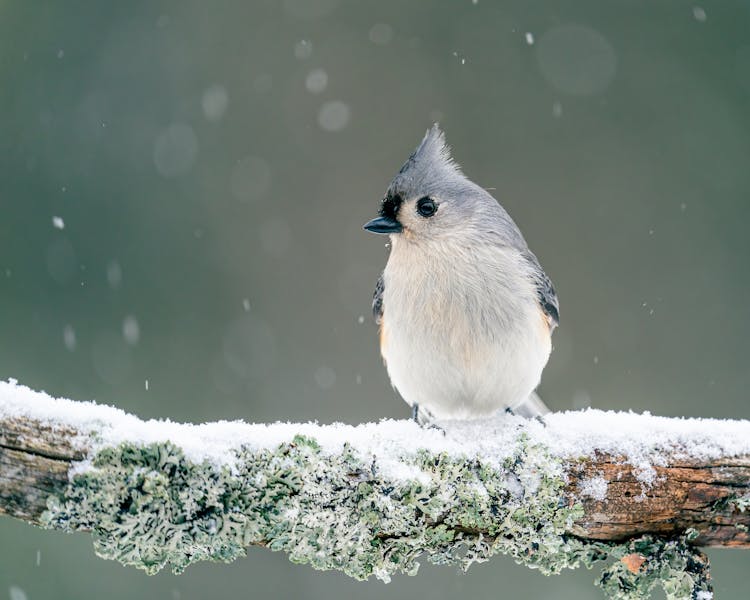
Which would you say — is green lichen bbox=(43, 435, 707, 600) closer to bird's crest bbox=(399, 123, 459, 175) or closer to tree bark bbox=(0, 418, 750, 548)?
tree bark bbox=(0, 418, 750, 548)

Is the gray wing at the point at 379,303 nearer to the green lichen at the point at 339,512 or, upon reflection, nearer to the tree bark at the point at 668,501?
the green lichen at the point at 339,512

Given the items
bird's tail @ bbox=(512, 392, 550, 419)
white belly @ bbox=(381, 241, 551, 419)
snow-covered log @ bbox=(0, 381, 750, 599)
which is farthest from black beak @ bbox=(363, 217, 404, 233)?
snow-covered log @ bbox=(0, 381, 750, 599)

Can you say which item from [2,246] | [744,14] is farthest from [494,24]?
[2,246]

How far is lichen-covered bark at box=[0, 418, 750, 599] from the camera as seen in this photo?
1869mm

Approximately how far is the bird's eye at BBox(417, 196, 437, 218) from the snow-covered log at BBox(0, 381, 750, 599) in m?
0.95

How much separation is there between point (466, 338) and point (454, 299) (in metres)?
0.14

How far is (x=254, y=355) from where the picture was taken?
191 inches

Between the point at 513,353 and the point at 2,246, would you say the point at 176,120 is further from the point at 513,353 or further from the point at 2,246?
the point at 513,353

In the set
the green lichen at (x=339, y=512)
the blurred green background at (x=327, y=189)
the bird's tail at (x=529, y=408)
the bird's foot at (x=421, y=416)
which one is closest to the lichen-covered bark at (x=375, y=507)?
the green lichen at (x=339, y=512)

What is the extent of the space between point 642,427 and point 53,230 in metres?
3.76

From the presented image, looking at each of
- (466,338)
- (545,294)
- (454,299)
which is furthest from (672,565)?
(545,294)

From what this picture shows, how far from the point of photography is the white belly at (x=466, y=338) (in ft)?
9.39

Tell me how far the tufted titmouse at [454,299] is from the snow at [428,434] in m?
0.43

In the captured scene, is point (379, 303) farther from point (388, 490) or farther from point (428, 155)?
point (388, 490)
